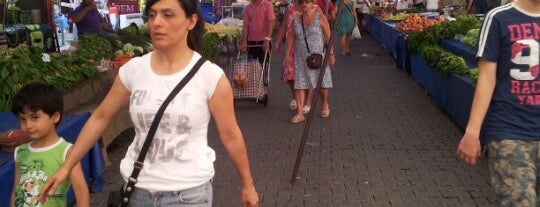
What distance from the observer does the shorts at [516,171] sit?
351 cm

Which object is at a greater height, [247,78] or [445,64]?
[445,64]

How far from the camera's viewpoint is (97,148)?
5.64m

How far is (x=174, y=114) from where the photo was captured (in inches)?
114

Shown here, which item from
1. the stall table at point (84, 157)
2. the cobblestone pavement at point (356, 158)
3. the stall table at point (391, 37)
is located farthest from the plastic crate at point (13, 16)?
the stall table at point (391, 37)

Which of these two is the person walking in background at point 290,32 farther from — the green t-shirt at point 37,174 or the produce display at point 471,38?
the green t-shirt at point 37,174

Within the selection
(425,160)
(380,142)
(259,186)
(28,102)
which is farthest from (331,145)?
(28,102)

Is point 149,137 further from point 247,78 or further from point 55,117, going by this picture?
point 247,78

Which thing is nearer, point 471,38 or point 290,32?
point 290,32

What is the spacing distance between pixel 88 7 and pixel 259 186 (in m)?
6.79

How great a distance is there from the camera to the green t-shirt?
354 cm

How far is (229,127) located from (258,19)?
777 centimetres

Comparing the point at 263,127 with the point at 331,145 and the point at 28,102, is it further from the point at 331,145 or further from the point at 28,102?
the point at 28,102

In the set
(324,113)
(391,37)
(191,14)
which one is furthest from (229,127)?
(391,37)

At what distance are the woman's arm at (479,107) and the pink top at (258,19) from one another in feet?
23.7
